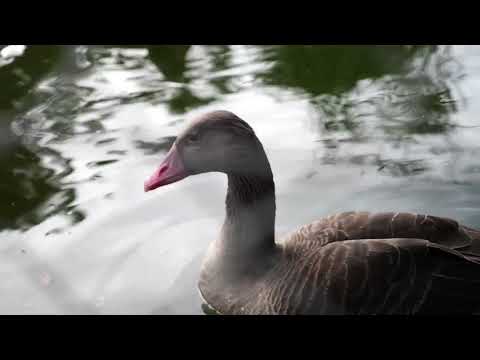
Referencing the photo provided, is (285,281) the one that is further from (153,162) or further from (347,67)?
(347,67)

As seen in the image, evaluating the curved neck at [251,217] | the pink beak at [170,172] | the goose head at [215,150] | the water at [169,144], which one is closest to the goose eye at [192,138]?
the goose head at [215,150]

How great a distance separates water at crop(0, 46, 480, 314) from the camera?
4.53m

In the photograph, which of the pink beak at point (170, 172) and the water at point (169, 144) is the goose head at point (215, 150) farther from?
the water at point (169, 144)

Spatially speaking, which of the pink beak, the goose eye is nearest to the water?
the pink beak

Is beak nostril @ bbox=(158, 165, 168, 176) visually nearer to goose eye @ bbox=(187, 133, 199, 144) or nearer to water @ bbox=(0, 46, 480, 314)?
goose eye @ bbox=(187, 133, 199, 144)

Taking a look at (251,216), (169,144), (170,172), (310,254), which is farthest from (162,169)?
(169,144)

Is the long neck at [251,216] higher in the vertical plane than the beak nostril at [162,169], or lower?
lower

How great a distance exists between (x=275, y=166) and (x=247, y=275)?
1.63 meters

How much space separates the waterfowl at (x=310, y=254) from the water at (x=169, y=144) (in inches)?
17.8

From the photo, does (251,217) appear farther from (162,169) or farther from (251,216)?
(162,169)

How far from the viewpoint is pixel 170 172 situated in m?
3.89

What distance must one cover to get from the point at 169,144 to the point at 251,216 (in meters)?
1.93

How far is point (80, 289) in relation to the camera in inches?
171

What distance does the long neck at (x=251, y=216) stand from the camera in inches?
156
